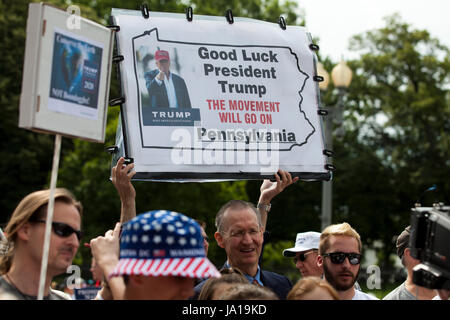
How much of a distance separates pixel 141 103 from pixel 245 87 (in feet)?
2.57

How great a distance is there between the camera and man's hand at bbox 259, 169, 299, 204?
545 cm

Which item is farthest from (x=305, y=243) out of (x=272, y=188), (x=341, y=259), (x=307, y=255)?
(x=341, y=259)

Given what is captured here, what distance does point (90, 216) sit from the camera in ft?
100.0

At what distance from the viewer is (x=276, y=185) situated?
18.3 ft

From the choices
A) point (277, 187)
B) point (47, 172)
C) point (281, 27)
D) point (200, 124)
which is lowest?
point (277, 187)

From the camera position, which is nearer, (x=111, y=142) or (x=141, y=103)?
(x=141, y=103)

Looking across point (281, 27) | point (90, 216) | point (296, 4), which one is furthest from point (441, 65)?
point (281, 27)

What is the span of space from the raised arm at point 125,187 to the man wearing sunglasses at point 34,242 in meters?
1.05

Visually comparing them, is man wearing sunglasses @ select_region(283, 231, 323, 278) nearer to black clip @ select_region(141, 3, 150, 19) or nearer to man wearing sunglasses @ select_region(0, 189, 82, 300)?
black clip @ select_region(141, 3, 150, 19)

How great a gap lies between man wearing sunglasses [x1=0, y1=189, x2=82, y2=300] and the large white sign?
1446 mm

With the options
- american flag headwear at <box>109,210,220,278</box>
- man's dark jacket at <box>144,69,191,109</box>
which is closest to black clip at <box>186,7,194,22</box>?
man's dark jacket at <box>144,69,191,109</box>

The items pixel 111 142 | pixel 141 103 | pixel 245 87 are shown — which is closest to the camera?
pixel 141 103

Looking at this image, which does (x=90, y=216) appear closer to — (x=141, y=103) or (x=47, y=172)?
(x=47, y=172)

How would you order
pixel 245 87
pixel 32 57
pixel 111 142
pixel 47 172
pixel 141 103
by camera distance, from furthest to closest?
1. pixel 47 172
2. pixel 111 142
3. pixel 245 87
4. pixel 141 103
5. pixel 32 57
